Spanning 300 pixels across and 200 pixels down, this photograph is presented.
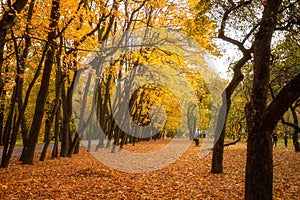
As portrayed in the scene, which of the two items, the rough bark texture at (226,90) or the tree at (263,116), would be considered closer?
the tree at (263,116)

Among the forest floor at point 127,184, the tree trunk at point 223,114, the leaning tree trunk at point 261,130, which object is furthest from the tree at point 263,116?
the tree trunk at point 223,114

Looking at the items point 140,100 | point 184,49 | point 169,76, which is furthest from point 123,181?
point 140,100

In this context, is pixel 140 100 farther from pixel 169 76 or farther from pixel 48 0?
pixel 48 0

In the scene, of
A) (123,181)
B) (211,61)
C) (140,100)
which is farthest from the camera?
(140,100)

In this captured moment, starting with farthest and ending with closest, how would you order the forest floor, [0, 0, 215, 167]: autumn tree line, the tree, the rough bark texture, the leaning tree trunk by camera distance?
[0, 0, 215, 167]: autumn tree line
the rough bark texture
the forest floor
the leaning tree trunk
the tree

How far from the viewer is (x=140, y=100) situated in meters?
36.8

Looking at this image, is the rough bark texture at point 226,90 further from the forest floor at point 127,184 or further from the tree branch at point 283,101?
the tree branch at point 283,101

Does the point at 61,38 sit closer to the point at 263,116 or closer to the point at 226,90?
the point at 226,90

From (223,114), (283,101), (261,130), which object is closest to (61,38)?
(223,114)

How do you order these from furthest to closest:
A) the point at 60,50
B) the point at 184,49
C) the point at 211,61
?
the point at 211,61 → the point at 60,50 → the point at 184,49

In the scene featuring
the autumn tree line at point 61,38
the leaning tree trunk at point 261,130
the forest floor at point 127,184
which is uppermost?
the autumn tree line at point 61,38

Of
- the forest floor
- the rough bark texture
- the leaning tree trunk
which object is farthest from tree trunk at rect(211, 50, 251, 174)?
the leaning tree trunk

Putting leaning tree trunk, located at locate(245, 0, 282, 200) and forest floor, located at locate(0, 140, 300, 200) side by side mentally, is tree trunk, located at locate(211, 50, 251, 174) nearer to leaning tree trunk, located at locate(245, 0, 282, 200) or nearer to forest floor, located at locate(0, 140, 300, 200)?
forest floor, located at locate(0, 140, 300, 200)

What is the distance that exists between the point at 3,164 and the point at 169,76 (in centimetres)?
1275
